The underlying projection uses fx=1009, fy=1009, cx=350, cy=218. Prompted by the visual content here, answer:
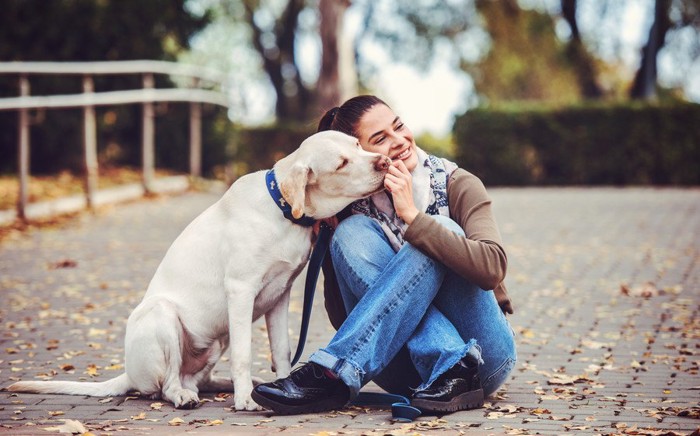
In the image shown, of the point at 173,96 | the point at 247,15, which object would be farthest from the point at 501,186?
the point at 247,15

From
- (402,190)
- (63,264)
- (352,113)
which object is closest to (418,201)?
(402,190)

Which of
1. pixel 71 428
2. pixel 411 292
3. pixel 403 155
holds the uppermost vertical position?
pixel 403 155

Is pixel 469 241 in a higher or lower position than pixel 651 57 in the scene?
lower

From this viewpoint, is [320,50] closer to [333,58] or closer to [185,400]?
[333,58]

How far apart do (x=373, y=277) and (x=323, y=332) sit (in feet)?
7.68

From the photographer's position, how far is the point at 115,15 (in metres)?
16.2

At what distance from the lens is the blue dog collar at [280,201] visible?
4.79 m

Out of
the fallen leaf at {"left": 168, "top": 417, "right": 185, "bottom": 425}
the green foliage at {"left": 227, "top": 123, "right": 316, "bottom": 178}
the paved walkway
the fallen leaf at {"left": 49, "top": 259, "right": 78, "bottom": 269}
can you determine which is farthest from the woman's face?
the green foliage at {"left": 227, "top": 123, "right": 316, "bottom": 178}

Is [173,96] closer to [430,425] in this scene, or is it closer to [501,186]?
[501,186]

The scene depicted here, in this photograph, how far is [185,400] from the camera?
4812 mm

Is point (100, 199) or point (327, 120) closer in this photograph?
point (327, 120)

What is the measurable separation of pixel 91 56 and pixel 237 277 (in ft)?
39.1

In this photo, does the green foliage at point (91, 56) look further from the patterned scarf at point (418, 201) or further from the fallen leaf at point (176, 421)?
the fallen leaf at point (176, 421)

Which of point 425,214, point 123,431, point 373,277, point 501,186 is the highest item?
point 425,214
